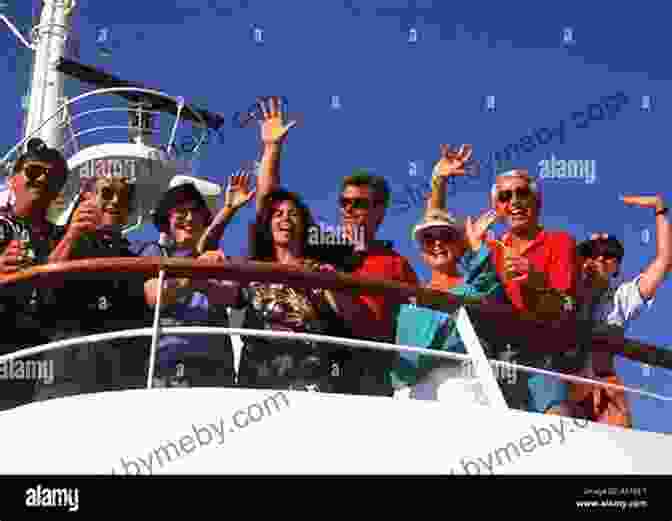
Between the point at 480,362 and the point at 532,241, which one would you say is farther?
the point at 532,241

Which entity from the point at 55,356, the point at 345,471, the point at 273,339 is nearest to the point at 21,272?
the point at 55,356

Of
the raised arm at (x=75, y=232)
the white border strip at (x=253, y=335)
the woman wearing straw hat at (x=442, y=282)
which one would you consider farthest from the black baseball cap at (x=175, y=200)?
the white border strip at (x=253, y=335)

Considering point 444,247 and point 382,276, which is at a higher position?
point 444,247

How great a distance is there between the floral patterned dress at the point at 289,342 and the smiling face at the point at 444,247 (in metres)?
0.79

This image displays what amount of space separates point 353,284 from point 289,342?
0.41 m

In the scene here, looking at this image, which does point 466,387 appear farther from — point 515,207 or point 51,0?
point 51,0

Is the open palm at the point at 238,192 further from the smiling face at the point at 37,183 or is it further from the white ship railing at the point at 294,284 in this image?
the white ship railing at the point at 294,284

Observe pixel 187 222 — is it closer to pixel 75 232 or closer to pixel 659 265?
pixel 75 232

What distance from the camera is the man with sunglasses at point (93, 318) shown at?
4430mm

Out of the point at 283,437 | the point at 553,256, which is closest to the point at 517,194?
the point at 553,256

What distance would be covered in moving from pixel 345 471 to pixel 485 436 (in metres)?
0.58

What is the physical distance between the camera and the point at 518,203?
569 centimetres

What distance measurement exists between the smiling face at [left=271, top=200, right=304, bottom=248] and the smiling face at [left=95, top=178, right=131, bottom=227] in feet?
2.97

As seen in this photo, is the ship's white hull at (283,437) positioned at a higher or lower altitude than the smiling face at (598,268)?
lower
